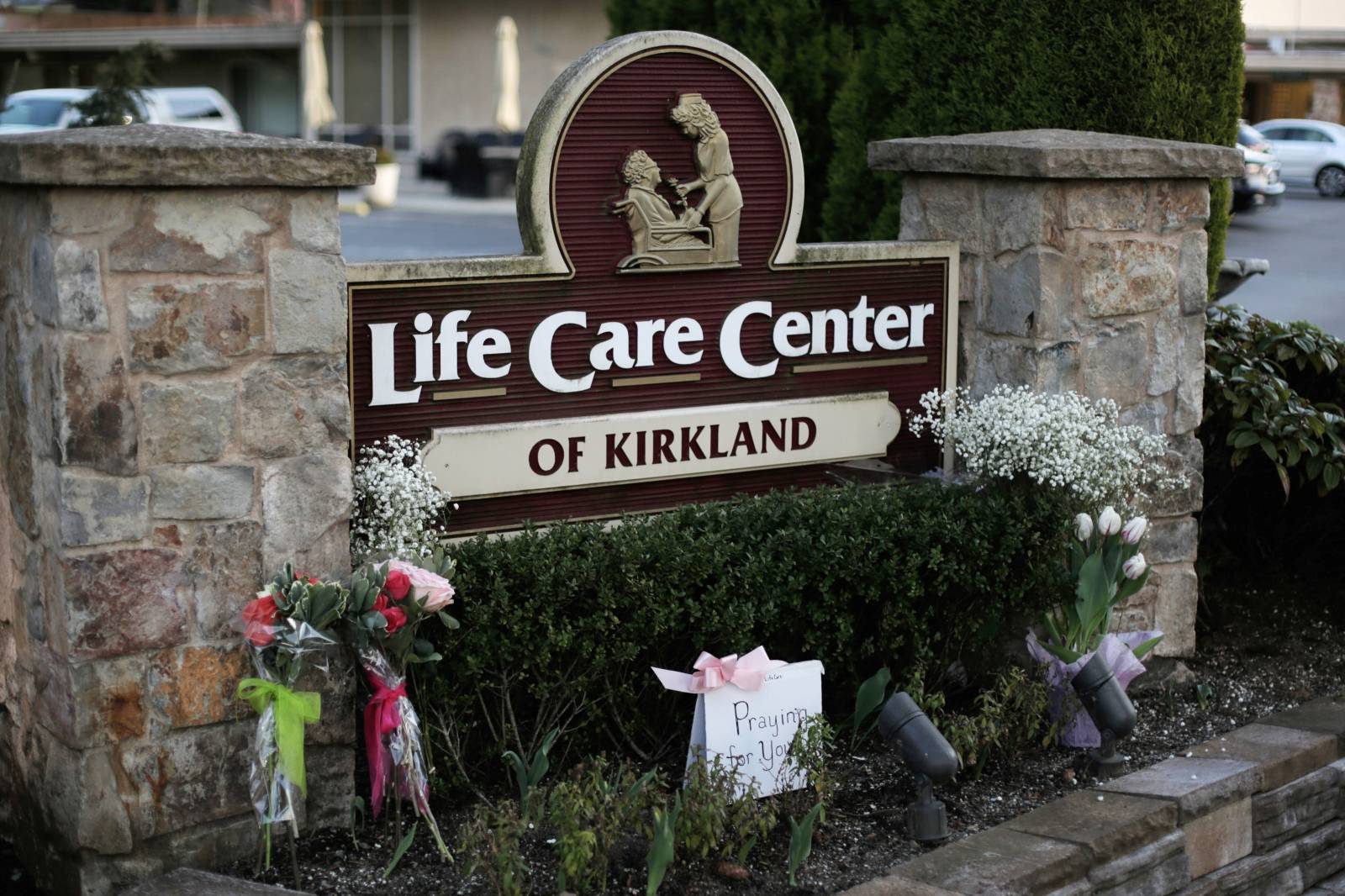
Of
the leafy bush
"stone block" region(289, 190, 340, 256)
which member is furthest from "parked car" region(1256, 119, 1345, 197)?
"stone block" region(289, 190, 340, 256)

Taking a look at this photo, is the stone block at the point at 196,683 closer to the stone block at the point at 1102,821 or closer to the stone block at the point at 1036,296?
the stone block at the point at 1102,821

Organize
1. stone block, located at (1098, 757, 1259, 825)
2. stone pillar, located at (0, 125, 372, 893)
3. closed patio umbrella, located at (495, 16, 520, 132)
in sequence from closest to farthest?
1. stone pillar, located at (0, 125, 372, 893)
2. stone block, located at (1098, 757, 1259, 825)
3. closed patio umbrella, located at (495, 16, 520, 132)

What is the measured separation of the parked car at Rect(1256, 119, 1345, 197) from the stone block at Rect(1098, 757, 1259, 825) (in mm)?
24697

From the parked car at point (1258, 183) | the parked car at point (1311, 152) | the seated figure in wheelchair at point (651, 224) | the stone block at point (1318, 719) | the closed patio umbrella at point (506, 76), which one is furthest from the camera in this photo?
the parked car at point (1311, 152)

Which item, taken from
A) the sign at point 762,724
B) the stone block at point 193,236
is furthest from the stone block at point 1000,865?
the stone block at point 193,236

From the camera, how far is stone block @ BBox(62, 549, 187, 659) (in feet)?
11.3

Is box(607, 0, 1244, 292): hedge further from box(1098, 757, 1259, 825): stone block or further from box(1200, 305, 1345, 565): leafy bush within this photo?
box(1098, 757, 1259, 825): stone block

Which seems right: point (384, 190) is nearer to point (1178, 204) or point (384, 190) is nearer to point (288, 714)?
point (1178, 204)

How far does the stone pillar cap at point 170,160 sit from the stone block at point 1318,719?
10.2 feet

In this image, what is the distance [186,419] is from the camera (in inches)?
139

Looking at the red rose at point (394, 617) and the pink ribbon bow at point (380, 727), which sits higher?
the red rose at point (394, 617)

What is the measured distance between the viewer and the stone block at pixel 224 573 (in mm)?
3582

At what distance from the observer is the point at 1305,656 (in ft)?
18.3

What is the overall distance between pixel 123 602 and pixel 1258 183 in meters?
21.5
